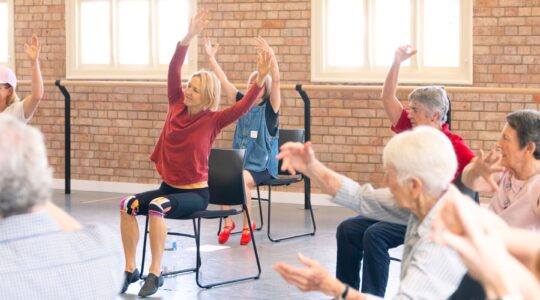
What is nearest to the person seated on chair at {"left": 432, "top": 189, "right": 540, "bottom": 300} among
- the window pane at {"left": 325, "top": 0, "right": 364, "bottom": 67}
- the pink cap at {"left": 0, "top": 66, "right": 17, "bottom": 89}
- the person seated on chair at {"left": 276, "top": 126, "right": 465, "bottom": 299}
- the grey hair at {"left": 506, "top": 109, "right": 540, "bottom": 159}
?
the person seated on chair at {"left": 276, "top": 126, "right": 465, "bottom": 299}

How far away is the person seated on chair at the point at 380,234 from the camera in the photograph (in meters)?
4.52

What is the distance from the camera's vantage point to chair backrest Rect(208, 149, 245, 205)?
19.4 ft

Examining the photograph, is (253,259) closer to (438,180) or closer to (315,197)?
(315,197)

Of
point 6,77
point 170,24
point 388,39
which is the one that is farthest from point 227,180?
point 170,24

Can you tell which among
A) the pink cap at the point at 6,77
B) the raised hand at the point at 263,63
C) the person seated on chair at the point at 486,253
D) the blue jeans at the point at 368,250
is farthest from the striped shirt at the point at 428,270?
the pink cap at the point at 6,77

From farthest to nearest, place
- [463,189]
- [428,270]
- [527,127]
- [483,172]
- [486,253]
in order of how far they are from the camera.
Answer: [463,189] → [527,127] → [483,172] → [428,270] → [486,253]

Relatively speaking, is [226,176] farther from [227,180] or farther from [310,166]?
[310,166]

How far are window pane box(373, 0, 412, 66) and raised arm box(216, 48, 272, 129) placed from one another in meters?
3.72

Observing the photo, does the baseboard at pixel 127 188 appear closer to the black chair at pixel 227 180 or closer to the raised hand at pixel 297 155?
the black chair at pixel 227 180

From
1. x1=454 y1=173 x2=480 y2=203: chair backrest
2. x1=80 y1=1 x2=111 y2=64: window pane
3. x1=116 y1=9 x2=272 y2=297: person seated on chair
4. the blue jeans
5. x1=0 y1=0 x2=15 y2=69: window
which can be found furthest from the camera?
x1=0 y1=0 x2=15 y2=69: window

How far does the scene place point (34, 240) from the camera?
2.01 metres

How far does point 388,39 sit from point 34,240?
23.7ft

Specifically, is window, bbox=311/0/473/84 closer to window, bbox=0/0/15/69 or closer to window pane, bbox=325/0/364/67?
window pane, bbox=325/0/364/67

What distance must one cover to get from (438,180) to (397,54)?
2.31 metres
